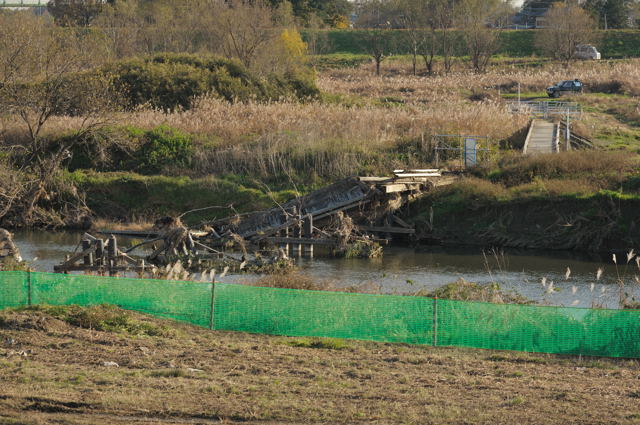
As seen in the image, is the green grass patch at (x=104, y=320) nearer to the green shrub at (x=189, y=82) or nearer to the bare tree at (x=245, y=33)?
the green shrub at (x=189, y=82)

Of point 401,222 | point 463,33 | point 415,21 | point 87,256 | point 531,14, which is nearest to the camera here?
point 87,256

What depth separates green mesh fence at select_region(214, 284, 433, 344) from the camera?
1772 cm

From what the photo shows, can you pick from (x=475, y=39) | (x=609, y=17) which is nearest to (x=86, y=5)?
(x=475, y=39)

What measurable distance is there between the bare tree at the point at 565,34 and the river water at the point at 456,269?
60.9 meters

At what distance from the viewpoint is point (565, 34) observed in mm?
94250

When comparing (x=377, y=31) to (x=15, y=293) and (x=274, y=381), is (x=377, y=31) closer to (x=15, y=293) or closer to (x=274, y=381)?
(x=15, y=293)

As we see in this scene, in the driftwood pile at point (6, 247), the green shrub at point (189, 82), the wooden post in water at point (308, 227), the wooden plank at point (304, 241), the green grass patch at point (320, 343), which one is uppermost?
the green shrub at point (189, 82)

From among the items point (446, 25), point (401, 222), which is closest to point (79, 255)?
point (401, 222)

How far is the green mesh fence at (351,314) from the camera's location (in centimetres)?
1706

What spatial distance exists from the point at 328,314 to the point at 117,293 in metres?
4.30

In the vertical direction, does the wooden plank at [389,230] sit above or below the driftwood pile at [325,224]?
below

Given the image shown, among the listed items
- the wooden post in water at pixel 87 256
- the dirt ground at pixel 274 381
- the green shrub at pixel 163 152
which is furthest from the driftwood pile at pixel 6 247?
the green shrub at pixel 163 152

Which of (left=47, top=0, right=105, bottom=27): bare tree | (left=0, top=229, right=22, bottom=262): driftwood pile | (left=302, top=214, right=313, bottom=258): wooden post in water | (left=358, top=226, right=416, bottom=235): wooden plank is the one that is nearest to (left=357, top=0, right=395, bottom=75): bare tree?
(left=47, top=0, right=105, bottom=27): bare tree

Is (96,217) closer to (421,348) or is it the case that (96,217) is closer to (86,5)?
(421,348)
